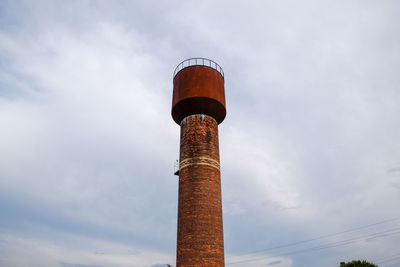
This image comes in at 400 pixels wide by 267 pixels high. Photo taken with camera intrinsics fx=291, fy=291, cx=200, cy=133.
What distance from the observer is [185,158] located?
18.4 m

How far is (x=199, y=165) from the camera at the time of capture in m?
17.8

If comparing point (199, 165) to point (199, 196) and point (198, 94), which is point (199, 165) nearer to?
point (199, 196)

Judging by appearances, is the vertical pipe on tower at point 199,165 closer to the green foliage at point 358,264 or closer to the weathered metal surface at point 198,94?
the weathered metal surface at point 198,94

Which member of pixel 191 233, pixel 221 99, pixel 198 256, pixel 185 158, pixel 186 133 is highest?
pixel 221 99

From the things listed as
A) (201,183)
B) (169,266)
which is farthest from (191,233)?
(169,266)

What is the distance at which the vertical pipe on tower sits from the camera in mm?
15977

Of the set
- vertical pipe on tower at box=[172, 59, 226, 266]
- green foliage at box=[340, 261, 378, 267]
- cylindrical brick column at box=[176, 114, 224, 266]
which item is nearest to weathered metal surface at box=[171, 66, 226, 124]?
vertical pipe on tower at box=[172, 59, 226, 266]

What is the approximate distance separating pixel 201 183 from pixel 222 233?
10.3 ft

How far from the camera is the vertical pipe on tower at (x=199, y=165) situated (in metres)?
16.0

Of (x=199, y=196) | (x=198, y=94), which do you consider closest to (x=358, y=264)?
(x=199, y=196)

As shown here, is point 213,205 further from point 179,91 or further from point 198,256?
point 179,91

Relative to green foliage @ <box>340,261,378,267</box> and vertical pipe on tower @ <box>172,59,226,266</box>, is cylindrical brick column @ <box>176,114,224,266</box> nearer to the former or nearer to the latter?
vertical pipe on tower @ <box>172,59,226,266</box>

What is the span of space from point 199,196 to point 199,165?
1921mm

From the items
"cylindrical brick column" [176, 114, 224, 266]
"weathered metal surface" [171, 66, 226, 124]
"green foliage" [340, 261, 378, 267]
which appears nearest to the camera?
"cylindrical brick column" [176, 114, 224, 266]
